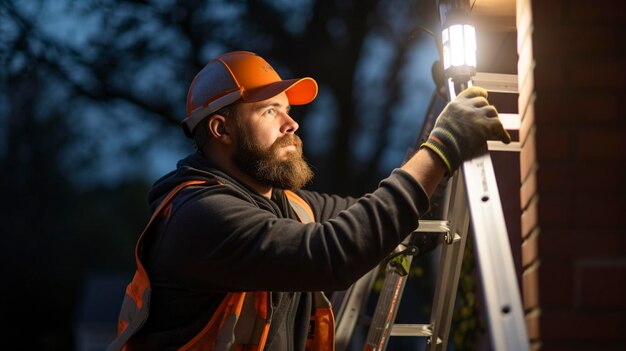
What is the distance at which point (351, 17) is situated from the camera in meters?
9.41

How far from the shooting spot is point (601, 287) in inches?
93.4

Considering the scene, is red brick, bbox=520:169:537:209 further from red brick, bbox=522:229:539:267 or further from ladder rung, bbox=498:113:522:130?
ladder rung, bbox=498:113:522:130

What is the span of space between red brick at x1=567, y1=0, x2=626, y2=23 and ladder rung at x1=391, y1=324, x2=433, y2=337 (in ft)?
4.97

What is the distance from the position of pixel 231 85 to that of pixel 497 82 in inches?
42.2

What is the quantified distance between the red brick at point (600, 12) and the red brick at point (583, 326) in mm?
828

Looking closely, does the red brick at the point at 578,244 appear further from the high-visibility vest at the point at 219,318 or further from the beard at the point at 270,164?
the beard at the point at 270,164

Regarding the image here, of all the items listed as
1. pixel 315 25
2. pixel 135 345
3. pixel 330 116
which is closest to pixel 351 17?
pixel 315 25

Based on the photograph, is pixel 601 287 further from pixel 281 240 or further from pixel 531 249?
pixel 281 240

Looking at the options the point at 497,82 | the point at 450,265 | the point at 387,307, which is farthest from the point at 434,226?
the point at 497,82

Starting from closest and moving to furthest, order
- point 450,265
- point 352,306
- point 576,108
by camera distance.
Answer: point 576,108 → point 450,265 → point 352,306

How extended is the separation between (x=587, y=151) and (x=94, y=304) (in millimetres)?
33416

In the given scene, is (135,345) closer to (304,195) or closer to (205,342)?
(205,342)

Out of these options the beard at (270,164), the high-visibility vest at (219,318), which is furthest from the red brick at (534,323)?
the beard at (270,164)

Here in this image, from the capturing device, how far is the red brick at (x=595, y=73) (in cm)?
248
